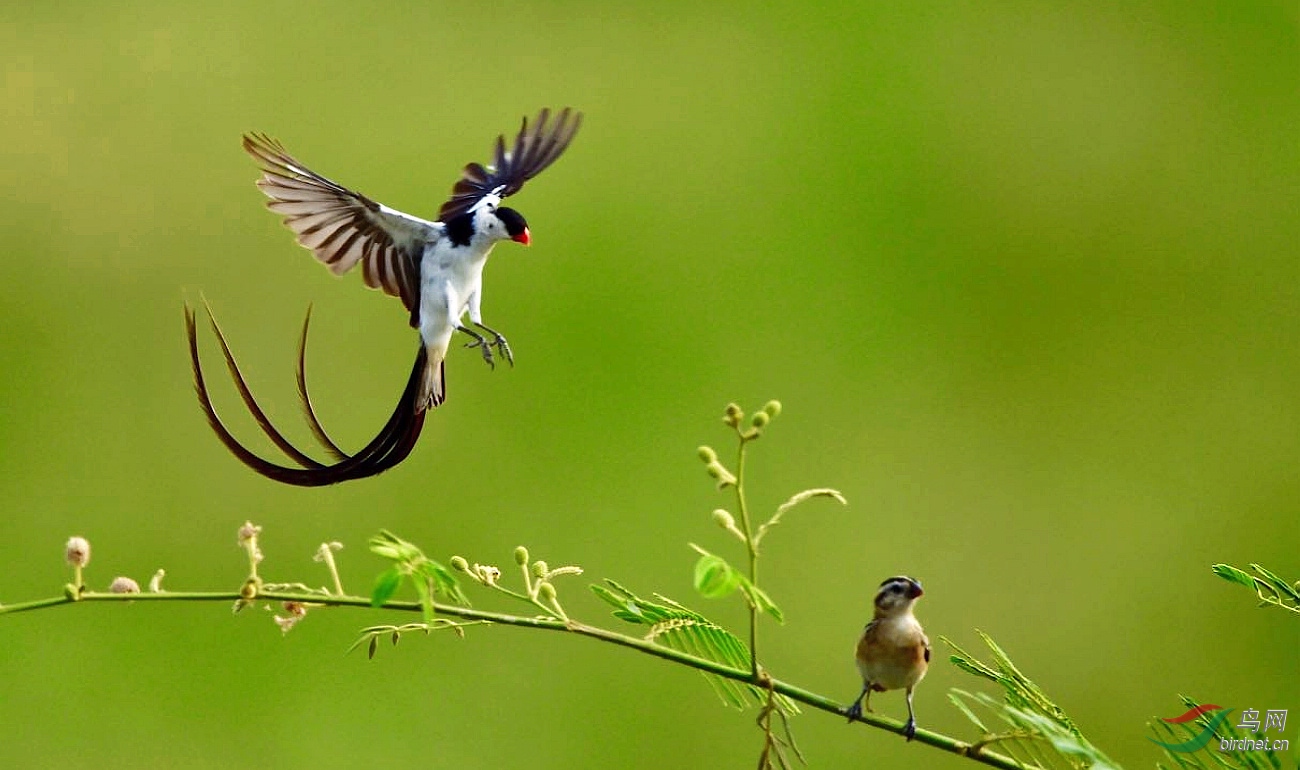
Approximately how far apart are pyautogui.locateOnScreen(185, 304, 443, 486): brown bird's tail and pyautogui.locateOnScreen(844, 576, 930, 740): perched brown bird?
0.35 metres

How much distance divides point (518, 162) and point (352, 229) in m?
0.24

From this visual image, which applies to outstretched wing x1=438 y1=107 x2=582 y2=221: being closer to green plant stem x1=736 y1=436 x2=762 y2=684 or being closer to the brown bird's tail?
the brown bird's tail

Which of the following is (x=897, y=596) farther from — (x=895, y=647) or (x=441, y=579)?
(x=441, y=579)

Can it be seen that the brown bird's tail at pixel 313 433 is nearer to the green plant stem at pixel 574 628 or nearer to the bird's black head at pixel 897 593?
the green plant stem at pixel 574 628

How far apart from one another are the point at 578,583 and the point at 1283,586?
2.97 m

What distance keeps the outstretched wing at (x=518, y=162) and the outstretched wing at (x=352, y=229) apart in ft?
0.27

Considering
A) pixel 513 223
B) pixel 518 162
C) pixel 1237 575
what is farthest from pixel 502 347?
pixel 1237 575

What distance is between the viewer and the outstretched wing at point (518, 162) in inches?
50.4

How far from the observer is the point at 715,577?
0.59m

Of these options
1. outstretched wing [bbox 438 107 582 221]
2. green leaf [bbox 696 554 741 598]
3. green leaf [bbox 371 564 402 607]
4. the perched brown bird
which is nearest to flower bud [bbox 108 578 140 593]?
green leaf [bbox 371 564 402 607]

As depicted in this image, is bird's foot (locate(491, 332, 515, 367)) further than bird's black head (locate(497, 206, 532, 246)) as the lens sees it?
No

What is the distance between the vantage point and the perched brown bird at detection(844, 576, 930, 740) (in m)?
0.98

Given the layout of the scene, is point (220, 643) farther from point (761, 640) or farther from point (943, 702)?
point (943, 702)

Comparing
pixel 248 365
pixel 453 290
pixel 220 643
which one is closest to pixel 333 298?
pixel 248 365
